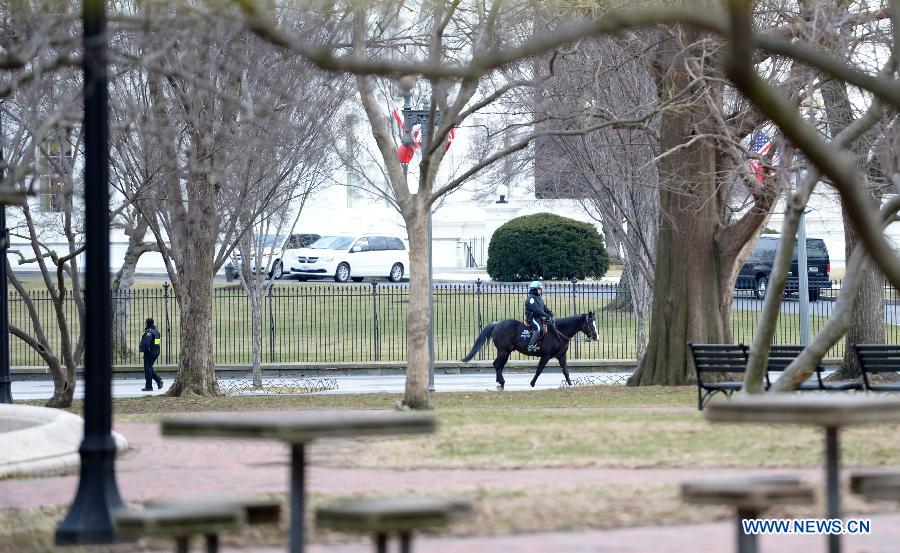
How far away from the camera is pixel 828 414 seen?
556 centimetres

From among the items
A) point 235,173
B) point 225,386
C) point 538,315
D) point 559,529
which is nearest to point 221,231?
point 235,173

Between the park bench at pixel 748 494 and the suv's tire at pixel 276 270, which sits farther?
the suv's tire at pixel 276 270

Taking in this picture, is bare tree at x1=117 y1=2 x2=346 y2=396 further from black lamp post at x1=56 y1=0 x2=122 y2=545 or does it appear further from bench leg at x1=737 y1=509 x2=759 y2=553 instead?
bench leg at x1=737 y1=509 x2=759 y2=553

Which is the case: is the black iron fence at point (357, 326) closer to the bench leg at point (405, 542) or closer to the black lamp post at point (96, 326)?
the black lamp post at point (96, 326)

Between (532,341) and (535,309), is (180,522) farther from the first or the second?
(532,341)

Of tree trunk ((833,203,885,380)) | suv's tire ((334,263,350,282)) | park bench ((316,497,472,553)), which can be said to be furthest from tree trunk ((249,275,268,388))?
suv's tire ((334,263,350,282))

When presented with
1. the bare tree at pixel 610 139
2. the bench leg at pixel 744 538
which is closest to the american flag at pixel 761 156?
the bare tree at pixel 610 139

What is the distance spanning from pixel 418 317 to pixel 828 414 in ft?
36.9

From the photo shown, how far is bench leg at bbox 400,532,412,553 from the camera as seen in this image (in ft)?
17.9

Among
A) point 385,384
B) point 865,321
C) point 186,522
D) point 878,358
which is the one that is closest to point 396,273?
point 385,384

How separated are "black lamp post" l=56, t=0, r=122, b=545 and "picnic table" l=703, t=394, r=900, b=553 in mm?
3597

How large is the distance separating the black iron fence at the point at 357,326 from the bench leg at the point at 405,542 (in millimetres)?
22942

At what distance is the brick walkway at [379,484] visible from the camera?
685cm

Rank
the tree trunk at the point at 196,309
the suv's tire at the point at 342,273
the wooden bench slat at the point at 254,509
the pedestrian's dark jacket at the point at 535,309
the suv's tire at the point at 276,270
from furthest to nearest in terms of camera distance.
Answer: the suv's tire at the point at 342,273, the suv's tire at the point at 276,270, the pedestrian's dark jacket at the point at 535,309, the tree trunk at the point at 196,309, the wooden bench slat at the point at 254,509
